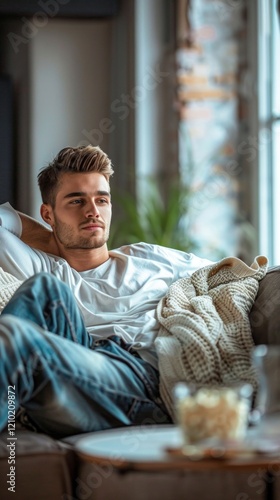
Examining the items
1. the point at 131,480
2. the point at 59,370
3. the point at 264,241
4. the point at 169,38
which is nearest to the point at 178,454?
the point at 131,480

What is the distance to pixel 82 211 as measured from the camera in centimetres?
301

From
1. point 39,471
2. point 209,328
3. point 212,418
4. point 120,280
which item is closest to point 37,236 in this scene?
point 120,280

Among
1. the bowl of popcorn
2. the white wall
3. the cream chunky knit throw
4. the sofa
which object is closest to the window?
the white wall

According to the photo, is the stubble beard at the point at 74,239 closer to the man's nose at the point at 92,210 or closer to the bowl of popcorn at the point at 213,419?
the man's nose at the point at 92,210

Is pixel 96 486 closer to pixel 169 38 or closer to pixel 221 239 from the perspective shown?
pixel 221 239

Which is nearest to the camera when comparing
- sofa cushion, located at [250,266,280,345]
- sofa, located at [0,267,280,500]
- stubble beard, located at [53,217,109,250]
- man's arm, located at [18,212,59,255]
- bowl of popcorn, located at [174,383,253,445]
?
bowl of popcorn, located at [174,383,253,445]

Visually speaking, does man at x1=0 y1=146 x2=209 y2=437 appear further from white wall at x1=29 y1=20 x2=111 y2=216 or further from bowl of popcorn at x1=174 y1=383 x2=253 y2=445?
white wall at x1=29 y1=20 x2=111 y2=216

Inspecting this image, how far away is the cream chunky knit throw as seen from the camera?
2.38m

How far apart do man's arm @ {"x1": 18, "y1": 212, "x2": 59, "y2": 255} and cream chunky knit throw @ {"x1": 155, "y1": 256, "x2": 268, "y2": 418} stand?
52cm

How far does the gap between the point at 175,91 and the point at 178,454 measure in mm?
4091

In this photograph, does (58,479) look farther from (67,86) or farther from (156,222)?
(67,86)

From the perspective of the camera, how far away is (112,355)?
2.43 meters

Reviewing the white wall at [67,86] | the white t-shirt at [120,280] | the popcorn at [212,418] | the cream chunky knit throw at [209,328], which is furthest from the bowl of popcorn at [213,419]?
the white wall at [67,86]

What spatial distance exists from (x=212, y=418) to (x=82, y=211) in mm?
1473
